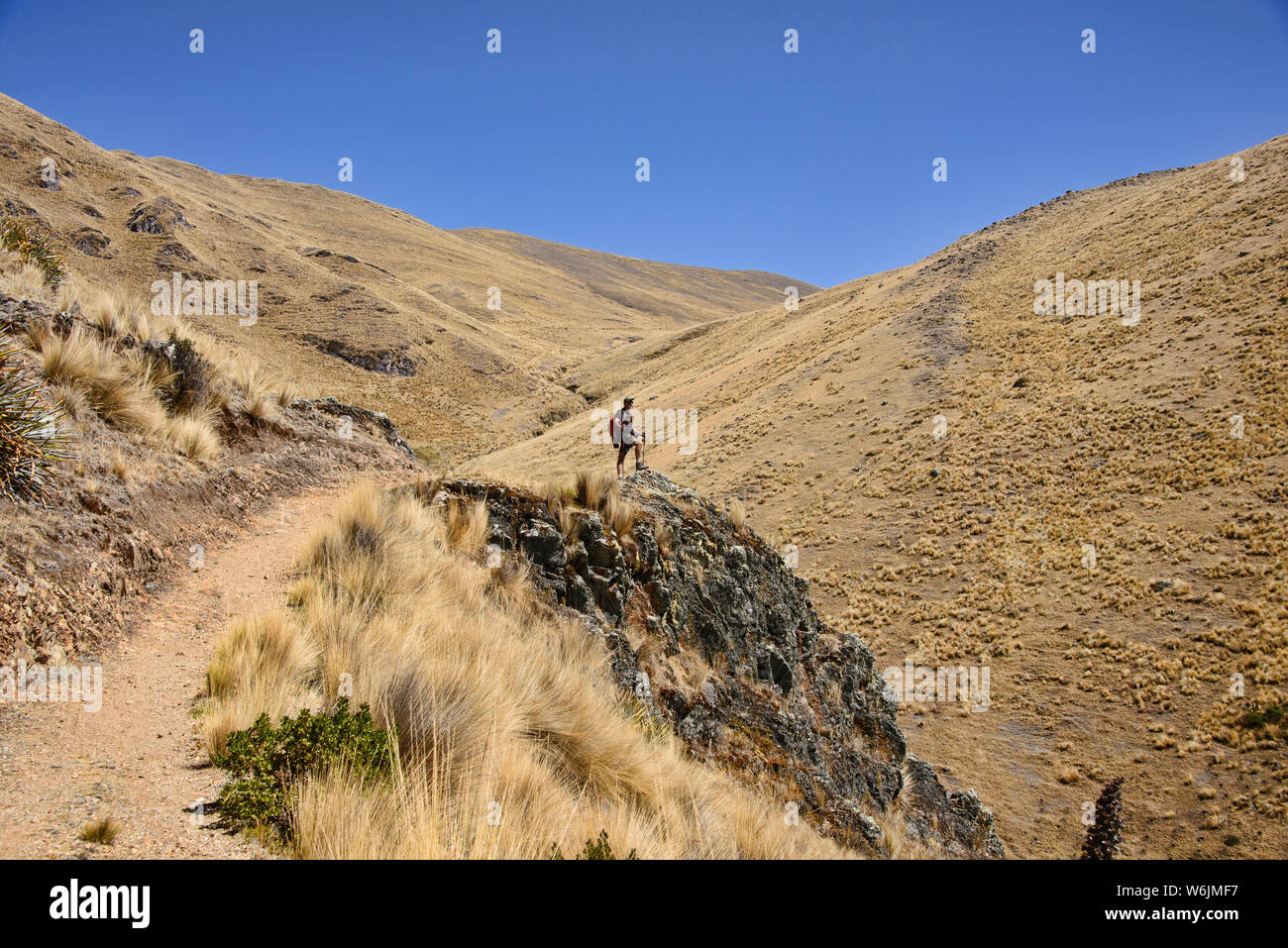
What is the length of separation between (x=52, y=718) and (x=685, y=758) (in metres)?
4.56

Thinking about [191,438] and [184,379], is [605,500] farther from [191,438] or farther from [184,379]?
[184,379]

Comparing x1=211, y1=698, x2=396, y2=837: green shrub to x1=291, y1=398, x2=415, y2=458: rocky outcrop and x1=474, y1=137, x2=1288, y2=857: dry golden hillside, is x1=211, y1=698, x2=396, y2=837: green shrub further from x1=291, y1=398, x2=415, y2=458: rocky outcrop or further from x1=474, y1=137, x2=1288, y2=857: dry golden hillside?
x1=474, y1=137, x2=1288, y2=857: dry golden hillside

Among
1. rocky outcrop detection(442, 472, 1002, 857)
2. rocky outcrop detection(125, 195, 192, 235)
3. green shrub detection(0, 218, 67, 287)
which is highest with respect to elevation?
rocky outcrop detection(125, 195, 192, 235)

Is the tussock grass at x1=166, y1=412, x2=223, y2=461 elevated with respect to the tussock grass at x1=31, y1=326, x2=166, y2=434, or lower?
lower

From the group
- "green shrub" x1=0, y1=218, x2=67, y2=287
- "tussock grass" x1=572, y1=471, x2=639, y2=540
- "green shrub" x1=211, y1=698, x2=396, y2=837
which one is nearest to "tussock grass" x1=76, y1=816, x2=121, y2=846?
"green shrub" x1=211, y1=698, x2=396, y2=837

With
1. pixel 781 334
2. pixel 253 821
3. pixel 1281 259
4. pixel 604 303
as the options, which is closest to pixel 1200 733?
pixel 253 821

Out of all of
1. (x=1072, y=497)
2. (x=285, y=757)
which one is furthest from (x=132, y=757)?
(x=1072, y=497)

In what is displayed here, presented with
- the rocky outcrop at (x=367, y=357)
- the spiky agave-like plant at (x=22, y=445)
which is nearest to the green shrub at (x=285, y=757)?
the spiky agave-like plant at (x=22, y=445)

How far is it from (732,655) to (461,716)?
14.5 ft

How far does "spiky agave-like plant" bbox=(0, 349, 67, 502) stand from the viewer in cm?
480

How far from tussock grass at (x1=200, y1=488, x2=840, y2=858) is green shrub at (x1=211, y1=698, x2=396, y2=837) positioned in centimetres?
11

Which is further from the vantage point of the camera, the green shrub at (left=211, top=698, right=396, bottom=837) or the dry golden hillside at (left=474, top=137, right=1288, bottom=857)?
the dry golden hillside at (left=474, top=137, right=1288, bottom=857)

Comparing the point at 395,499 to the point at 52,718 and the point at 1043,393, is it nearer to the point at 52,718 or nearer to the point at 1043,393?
the point at 52,718
